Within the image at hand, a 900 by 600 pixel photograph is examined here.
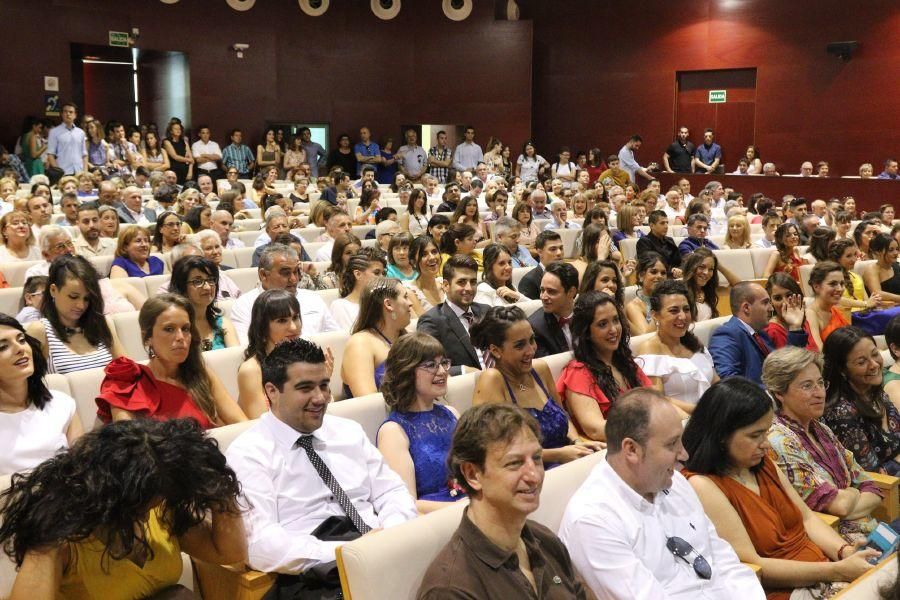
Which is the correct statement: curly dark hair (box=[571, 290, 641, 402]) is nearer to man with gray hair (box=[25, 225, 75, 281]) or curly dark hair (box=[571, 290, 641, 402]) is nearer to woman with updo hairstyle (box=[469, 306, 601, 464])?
woman with updo hairstyle (box=[469, 306, 601, 464])

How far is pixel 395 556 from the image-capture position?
2.15 meters

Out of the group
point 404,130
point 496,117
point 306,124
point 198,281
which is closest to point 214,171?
point 306,124

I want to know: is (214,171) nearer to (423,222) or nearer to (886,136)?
(423,222)

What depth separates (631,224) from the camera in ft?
28.1

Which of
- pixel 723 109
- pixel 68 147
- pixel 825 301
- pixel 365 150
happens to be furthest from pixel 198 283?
pixel 723 109

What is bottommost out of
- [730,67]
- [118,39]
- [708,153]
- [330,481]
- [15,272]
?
[330,481]

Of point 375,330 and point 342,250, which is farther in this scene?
point 342,250

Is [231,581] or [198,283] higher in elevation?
[198,283]

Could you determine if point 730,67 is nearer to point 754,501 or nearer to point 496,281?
point 496,281

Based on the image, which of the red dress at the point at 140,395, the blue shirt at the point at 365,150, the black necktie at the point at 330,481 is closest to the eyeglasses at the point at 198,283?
the red dress at the point at 140,395

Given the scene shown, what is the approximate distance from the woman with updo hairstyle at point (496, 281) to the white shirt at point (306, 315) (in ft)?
3.16

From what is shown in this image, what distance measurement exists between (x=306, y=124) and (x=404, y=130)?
1939 millimetres

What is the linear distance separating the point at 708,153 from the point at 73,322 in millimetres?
13803

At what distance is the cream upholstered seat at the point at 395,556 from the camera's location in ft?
6.93
